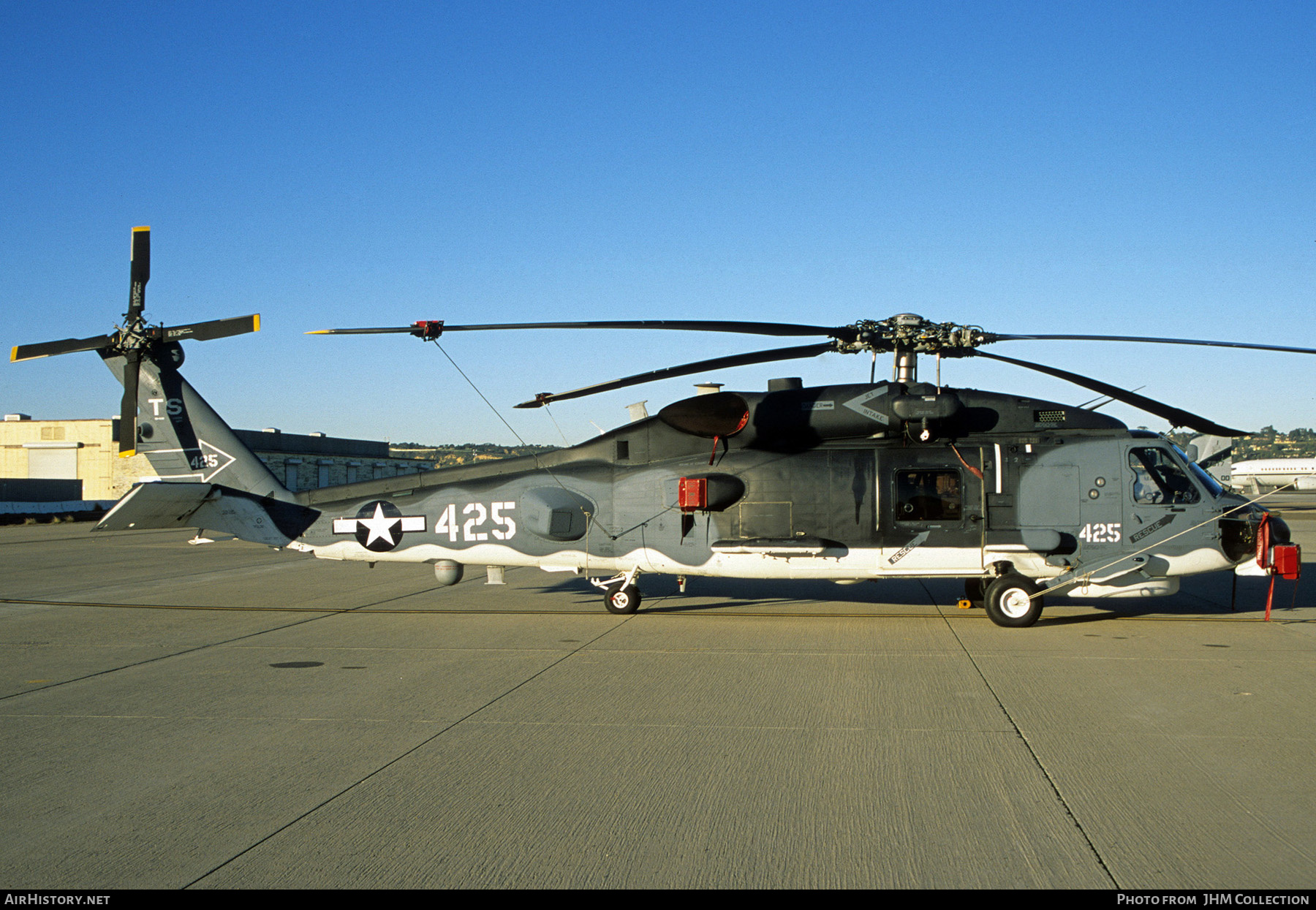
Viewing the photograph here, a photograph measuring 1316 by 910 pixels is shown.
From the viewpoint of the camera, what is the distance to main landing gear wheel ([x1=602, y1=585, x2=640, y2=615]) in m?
12.8

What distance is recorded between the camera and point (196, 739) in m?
6.42

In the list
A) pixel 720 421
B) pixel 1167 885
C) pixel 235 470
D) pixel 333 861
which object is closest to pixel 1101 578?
pixel 720 421

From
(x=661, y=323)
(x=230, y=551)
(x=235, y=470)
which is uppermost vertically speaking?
(x=661, y=323)

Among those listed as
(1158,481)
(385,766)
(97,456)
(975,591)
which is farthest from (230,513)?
(97,456)

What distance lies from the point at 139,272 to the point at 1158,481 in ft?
48.6

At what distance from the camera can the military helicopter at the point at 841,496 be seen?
11.5 meters

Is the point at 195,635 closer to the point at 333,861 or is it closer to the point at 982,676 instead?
the point at 333,861

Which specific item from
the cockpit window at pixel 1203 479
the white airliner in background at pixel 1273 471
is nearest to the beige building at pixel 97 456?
the cockpit window at pixel 1203 479

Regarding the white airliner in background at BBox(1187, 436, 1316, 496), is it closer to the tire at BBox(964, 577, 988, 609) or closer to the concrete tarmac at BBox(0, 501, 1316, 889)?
the tire at BBox(964, 577, 988, 609)

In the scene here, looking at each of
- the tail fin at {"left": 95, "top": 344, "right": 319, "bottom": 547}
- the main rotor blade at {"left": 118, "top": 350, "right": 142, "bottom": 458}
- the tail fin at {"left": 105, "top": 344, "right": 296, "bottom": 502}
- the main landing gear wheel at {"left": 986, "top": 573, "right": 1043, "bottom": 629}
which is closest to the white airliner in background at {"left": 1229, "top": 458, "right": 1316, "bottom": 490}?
the main landing gear wheel at {"left": 986, "top": 573, "right": 1043, "bottom": 629}

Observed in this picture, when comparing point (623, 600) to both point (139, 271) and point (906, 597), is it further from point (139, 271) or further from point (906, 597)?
point (139, 271)

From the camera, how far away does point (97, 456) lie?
196 feet

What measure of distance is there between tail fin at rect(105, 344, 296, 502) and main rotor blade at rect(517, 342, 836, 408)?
5.37 meters

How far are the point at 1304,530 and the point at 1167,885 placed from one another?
3440cm
